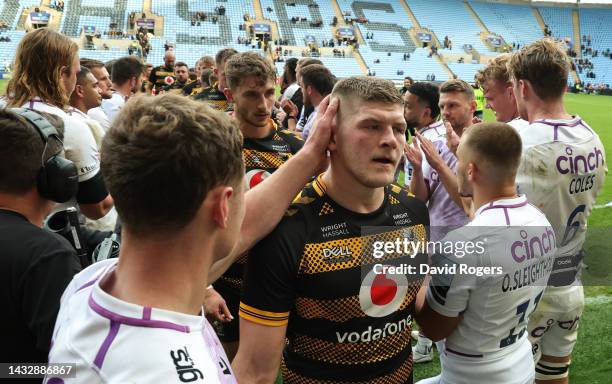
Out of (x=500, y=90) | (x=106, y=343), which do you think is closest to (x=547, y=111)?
(x=500, y=90)

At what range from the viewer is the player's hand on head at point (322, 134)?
1.97 metres

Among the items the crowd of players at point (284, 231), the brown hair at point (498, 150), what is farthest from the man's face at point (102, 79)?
the brown hair at point (498, 150)

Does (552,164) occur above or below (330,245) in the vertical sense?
above

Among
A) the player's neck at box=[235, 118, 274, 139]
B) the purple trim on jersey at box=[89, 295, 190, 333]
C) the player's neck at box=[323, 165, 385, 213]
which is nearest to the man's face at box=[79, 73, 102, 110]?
the player's neck at box=[235, 118, 274, 139]

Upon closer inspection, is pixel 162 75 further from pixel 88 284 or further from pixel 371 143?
pixel 88 284

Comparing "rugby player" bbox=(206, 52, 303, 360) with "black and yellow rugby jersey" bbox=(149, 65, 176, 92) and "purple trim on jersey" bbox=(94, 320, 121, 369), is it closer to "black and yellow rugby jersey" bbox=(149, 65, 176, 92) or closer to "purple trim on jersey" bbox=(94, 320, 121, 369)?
"purple trim on jersey" bbox=(94, 320, 121, 369)

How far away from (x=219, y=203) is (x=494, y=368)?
1.61m

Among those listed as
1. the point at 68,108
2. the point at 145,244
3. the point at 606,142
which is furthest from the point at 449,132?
the point at 606,142

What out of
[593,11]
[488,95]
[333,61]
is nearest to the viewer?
[488,95]

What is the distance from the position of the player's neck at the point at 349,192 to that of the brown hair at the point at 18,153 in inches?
44.0

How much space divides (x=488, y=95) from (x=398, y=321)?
2.59 m

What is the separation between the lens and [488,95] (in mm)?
3943

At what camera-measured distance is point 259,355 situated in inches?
71.7

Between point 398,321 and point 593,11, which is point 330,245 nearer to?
point 398,321
